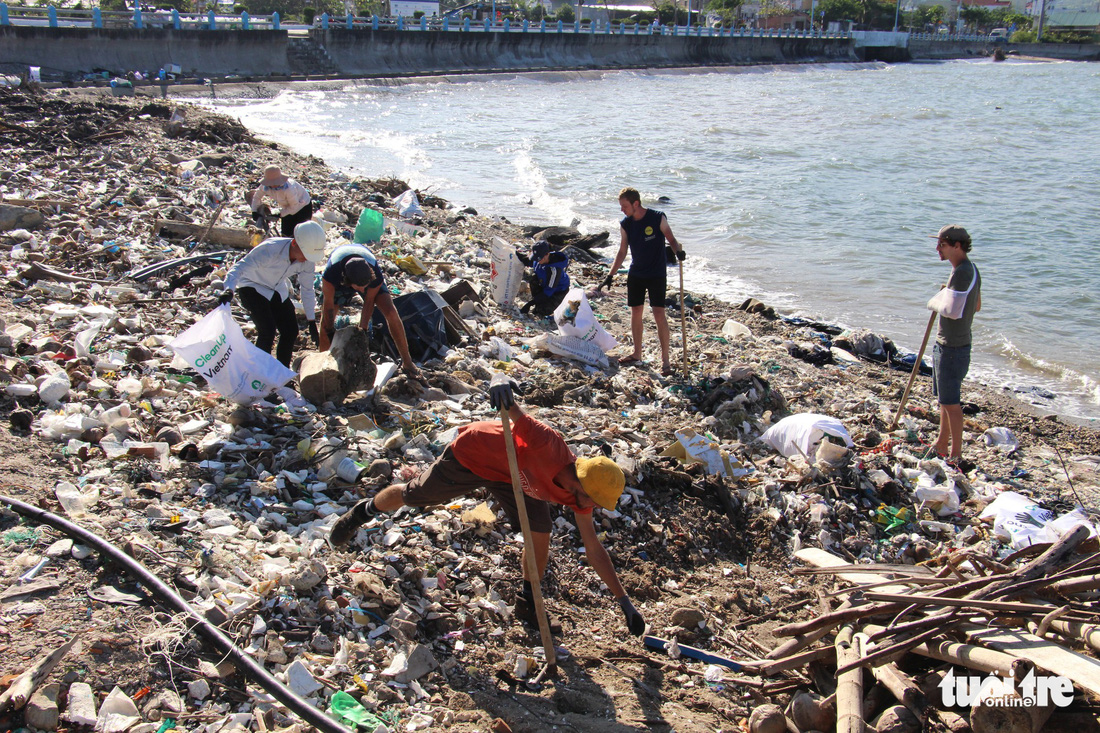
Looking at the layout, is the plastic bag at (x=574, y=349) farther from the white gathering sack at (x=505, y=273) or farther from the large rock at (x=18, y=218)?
the large rock at (x=18, y=218)

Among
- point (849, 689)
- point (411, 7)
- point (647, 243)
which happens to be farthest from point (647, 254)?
point (411, 7)

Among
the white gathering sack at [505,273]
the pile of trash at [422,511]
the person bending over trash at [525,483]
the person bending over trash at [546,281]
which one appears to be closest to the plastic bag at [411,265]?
the pile of trash at [422,511]

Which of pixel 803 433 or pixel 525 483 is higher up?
pixel 525 483

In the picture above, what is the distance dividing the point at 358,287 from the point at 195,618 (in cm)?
263

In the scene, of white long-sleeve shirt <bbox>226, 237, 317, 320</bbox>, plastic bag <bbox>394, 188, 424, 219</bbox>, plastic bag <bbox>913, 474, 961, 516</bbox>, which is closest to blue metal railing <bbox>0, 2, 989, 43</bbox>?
plastic bag <bbox>394, 188, 424, 219</bbox>

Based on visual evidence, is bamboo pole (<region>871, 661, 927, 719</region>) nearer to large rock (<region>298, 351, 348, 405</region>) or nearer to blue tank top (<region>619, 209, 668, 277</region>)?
large rock (<region>298, 351, 348, 405</region>)

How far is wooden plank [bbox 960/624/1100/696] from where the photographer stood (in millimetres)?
2432

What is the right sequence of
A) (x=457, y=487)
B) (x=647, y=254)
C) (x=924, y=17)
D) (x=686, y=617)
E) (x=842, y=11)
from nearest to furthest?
(x=457, y=487)
(x=686, y=617)
(x=647, y=254)
(x=842, y=11)
(x=924, y=17)

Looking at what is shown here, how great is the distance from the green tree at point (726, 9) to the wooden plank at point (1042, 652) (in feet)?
281

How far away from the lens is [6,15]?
82.7ft

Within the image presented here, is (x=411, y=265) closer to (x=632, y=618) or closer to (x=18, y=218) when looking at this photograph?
(x=18, y=218)

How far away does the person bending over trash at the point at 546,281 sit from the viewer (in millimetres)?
7719

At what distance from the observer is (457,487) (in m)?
3.38

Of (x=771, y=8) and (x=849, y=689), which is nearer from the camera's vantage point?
(x=849, y=689)
